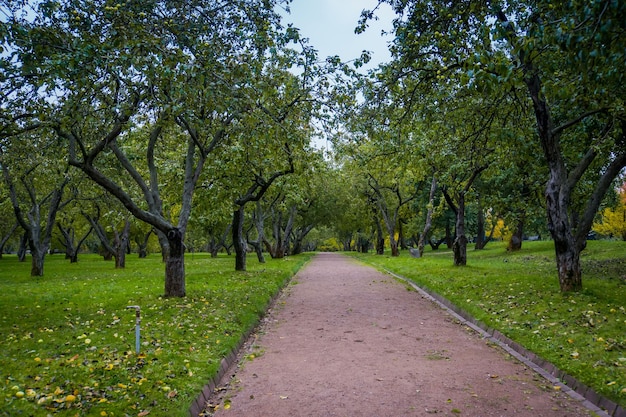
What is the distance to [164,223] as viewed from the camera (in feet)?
38.0

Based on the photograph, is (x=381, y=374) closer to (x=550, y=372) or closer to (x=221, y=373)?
(x=221, y=373)

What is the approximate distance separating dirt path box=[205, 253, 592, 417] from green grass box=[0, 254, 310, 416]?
0.62m

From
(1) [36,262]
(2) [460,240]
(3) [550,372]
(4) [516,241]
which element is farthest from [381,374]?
(4) [516,241]

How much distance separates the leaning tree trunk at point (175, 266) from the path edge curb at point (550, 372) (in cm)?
694

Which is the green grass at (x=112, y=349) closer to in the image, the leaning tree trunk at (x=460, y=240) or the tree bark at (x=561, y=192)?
the tree bark at (x=561, y=192)

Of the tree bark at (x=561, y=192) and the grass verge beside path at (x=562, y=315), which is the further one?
the tree bark at (x=561, y=192)

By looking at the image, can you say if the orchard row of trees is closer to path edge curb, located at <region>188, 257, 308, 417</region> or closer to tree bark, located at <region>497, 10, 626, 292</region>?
tree bark, located at <region>497, 10, 626, 292</region>

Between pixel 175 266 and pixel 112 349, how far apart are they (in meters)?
5.05

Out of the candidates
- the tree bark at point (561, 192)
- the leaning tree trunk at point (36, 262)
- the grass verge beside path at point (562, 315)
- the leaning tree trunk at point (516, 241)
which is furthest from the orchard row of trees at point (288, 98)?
the leaning tree trunk at point (516, 241)

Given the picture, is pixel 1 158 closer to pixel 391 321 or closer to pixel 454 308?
pixel 391 321

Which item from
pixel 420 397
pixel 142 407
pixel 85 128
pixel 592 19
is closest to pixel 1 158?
pixel 85 128

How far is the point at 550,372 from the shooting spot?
6.24 meters

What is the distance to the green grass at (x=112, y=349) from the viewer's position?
4.87 m

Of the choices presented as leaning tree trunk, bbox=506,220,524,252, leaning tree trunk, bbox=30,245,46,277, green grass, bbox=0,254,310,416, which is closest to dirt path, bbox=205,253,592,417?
green grass, bbox=0,254,310,416
